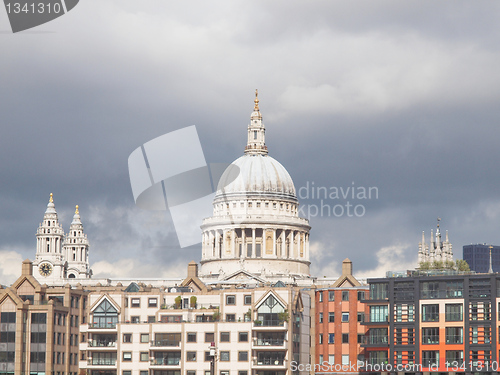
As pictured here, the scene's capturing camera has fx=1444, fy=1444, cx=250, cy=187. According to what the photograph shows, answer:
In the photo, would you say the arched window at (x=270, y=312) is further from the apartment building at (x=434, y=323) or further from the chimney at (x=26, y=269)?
the chimney at (x=26, y=269)

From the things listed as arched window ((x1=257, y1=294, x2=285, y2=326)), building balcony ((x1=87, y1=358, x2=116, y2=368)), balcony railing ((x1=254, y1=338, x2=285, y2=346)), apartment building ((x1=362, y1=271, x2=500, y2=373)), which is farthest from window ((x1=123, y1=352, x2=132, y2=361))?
apartment building ((x1=362, y1=271, x2=500, y2=373))

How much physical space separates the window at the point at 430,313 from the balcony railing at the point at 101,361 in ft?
127

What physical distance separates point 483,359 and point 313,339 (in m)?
25.6

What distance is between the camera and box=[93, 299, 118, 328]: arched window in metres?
183

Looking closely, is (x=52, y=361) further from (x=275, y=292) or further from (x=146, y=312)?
(x=275, y=292)

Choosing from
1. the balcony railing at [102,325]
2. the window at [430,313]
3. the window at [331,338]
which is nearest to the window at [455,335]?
the window at [430,313]

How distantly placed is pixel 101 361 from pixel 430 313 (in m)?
41.3

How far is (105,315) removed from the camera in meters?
184

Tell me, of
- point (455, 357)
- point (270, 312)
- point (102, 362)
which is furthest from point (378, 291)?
point (102, 362)

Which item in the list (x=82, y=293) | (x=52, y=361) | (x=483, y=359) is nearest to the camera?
(x=483, y=359)

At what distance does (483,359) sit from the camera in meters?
168

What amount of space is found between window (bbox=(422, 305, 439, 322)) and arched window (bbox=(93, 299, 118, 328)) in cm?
3900

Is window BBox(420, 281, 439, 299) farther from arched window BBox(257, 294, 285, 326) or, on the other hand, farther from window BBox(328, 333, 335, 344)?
arched window BBox(257, 294, 285, 326)

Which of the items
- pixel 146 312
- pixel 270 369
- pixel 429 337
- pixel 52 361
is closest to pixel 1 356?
pixel 52 361
